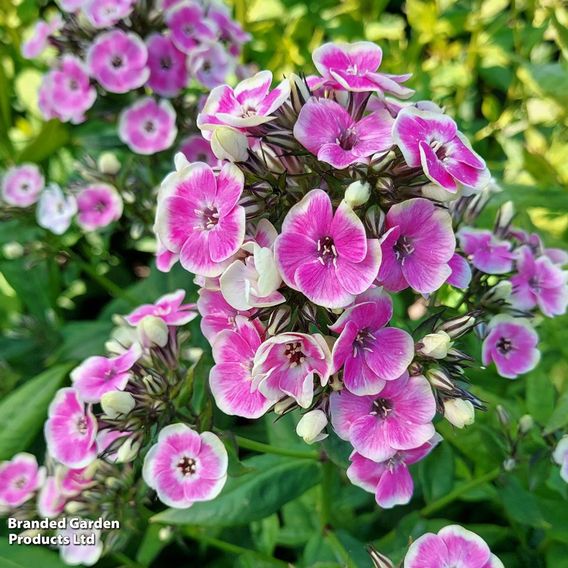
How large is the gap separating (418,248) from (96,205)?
161cm

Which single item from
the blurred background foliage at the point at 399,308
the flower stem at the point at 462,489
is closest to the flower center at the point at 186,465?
the blurred background foliage at the point at 399,308

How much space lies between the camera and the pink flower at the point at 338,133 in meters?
1.27

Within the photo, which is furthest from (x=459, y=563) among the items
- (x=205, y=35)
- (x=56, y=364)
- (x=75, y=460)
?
(x=205, y=35)

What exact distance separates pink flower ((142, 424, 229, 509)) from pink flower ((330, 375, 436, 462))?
0.35 metres

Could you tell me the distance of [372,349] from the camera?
1.30m

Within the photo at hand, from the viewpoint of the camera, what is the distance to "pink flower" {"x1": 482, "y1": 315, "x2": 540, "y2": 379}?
172cm

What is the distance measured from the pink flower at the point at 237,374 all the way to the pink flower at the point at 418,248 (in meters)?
0.30

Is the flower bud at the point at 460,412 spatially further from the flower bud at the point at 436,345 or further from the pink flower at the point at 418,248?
the pink flower at the point at 418,248

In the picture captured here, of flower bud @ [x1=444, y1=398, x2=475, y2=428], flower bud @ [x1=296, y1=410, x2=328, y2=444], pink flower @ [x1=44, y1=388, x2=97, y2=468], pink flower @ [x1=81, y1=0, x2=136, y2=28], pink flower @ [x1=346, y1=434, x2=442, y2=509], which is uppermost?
pink flower @ [x1=81, y1=0, x2=136, y2=28]

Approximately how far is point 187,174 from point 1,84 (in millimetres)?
2194

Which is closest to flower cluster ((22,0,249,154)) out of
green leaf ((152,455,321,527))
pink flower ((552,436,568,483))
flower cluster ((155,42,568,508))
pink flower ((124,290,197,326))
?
pink flower ((124,290,197,326))

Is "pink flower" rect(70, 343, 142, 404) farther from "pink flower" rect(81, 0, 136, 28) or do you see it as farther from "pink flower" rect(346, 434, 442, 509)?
"pink flower" rect(81, 0, 136, 28)

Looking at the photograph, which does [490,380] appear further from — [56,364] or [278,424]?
[56,364]

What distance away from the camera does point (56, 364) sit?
103 inches
